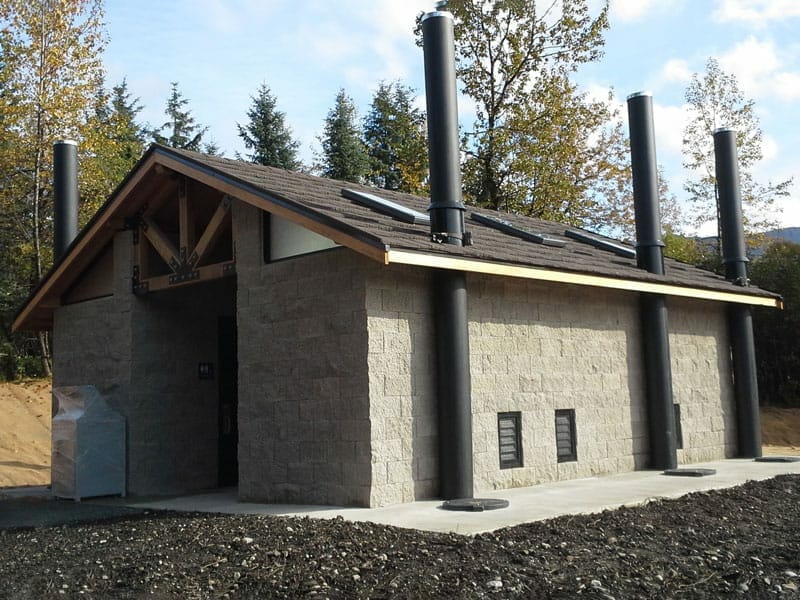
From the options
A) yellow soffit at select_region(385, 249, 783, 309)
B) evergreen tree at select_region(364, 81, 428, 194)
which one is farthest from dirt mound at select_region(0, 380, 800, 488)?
evergreen tree at select_region(364, 81, 428, 194)

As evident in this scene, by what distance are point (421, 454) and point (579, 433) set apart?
3.29 meters

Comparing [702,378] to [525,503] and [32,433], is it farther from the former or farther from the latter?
[32,433]

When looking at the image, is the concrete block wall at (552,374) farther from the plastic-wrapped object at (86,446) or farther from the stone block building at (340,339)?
the plastic-wrapped object at (86,446)

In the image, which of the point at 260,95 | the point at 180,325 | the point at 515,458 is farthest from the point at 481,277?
the point at 260,95

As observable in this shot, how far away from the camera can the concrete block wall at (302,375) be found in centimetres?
968

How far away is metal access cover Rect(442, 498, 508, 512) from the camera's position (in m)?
8.90

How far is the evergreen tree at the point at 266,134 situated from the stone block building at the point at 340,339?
72.8 feet

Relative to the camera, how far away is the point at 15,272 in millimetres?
28562

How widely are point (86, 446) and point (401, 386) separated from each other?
5.36m

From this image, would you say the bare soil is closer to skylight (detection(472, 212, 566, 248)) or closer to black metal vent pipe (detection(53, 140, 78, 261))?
skylight (detection(472, 212, 566, 248))

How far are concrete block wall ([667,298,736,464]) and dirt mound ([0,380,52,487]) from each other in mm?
12684

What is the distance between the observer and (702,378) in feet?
49.0

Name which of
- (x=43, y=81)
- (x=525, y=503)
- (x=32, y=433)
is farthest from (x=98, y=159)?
(x=525, y=503)

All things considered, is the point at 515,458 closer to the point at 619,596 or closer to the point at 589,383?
Answer: the point at 589,383
